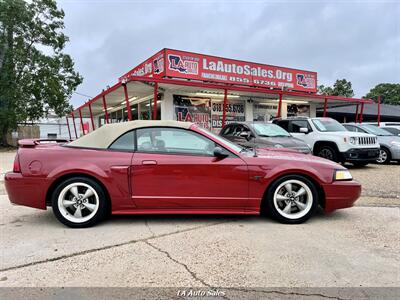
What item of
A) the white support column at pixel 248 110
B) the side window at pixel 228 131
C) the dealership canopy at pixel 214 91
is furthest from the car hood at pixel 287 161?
the white support column at pixel 248 110

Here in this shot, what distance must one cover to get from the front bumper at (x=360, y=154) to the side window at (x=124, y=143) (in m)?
7.43

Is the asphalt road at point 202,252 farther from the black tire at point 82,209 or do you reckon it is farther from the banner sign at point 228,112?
the banner sign at point 228,112

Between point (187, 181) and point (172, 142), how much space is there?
61 cm

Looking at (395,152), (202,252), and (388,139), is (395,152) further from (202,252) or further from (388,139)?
(202,252)

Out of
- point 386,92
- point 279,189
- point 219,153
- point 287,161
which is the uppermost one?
point 386,92

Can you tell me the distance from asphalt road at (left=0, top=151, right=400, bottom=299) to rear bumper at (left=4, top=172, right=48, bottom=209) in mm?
363

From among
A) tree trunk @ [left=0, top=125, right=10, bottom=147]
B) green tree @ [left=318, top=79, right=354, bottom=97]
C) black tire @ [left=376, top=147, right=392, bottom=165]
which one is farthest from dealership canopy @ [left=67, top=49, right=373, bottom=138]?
green tree @ [left=318, top=79, right=354, bottom=97]

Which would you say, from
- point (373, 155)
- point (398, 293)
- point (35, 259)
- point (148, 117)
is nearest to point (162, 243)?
point (35, 259)

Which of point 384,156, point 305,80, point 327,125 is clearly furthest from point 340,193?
point 305,80

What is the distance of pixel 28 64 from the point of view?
23547 mm

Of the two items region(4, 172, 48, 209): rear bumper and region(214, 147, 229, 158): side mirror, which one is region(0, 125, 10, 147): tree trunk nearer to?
region(4, 172, 48, 209): rear bumper

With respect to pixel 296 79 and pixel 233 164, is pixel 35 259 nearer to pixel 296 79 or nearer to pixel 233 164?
pixel 233 164

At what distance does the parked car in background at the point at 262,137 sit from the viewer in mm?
8278

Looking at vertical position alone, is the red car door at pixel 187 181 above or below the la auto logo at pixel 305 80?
below
